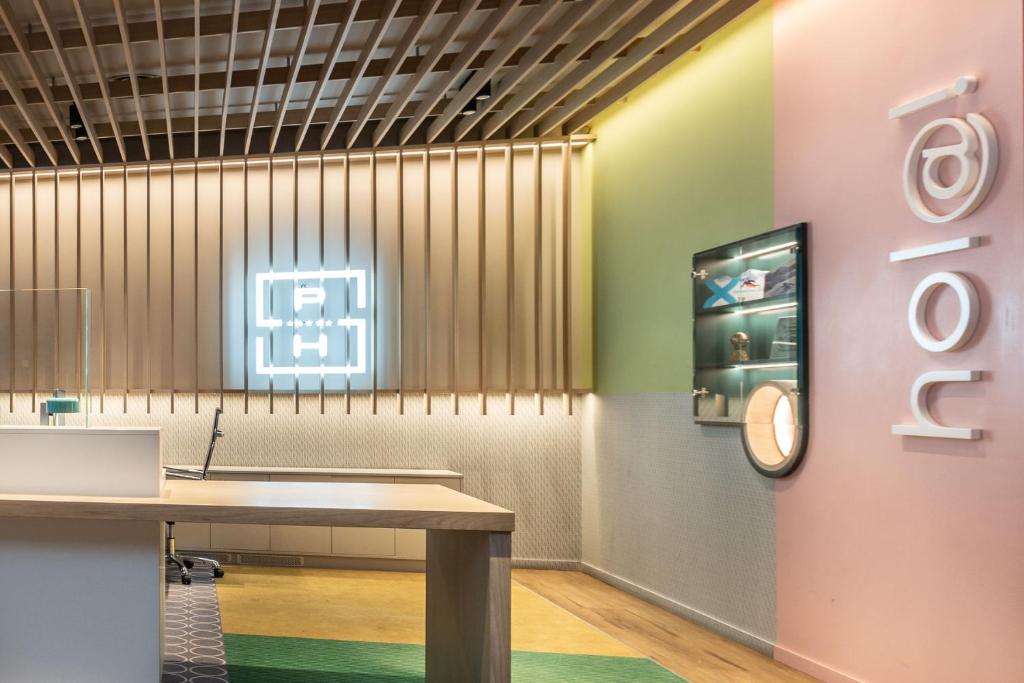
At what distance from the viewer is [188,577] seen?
569 centimetres

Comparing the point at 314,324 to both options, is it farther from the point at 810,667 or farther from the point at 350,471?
the point at 810,667

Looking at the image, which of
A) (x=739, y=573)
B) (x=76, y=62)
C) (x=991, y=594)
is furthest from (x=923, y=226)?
(x=76, y=62)

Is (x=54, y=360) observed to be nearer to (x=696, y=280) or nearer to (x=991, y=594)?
(x=696, y=280)

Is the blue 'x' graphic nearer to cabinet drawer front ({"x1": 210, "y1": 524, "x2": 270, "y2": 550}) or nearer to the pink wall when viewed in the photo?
the pink wall

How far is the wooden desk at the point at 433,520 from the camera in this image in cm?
292

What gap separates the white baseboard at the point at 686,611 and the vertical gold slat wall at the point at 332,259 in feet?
4.27

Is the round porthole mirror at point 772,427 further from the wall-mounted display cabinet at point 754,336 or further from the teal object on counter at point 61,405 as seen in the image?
the teal object on counter at point 61,405

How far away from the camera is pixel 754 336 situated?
14.6 feet

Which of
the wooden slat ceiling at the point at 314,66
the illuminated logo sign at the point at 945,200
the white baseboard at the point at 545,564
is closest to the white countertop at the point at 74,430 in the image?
the wooden slat ceiling at the point at 314,66

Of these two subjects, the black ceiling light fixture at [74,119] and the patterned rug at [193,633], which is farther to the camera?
the black ceiling light fixture at [74,119]

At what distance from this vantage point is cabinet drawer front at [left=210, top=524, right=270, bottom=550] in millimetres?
6445

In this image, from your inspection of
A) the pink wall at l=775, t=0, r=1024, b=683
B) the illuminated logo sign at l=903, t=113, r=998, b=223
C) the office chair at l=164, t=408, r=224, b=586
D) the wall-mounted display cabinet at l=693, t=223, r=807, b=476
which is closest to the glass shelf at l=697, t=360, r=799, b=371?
the wall-mounted display cabinet at l=693, t=223, r=807, b=476

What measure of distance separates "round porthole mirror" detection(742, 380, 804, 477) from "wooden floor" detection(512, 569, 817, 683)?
89cm

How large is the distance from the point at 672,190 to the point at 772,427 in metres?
1.63
